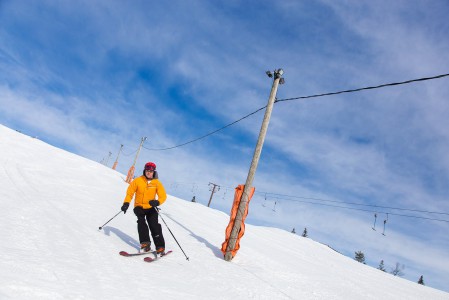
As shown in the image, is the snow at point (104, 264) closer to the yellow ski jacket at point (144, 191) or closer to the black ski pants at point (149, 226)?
the black ski pants at point (149, 226)

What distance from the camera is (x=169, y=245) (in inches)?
292

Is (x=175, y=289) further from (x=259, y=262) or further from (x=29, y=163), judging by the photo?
(x=29, y=163)

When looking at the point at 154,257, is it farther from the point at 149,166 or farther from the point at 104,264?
the point at 149,166

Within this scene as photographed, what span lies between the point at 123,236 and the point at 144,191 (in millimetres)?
1359

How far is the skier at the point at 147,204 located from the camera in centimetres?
618

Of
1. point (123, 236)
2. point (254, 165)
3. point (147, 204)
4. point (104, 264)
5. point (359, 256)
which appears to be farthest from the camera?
point (359, 256)

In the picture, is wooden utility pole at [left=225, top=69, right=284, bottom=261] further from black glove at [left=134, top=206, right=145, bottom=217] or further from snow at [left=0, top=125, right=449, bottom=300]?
black glove at [left=134, top=206, right=145, bottom=217]

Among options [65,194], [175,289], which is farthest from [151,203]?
[65,194]

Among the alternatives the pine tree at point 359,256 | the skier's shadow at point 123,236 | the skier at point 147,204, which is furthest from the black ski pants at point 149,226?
the pine tree at point 359,256

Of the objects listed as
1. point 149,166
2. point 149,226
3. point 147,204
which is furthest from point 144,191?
point 149,226

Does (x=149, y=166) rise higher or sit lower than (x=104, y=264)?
higher

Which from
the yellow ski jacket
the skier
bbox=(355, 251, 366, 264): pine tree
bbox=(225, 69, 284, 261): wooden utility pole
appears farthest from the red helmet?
bbox=(355, 251, 366, 264): pine tree

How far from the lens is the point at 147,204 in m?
6.54

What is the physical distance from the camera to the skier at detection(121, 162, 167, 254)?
243 inches
